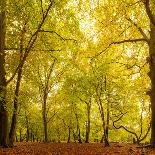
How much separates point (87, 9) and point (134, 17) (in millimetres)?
3408

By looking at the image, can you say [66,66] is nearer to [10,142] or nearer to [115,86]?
[115,86]

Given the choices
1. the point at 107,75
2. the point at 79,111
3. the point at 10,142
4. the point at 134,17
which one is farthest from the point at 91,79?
the point at 79,111

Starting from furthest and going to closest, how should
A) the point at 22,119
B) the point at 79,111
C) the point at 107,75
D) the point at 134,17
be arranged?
the point at 22,119, the point at 79,111, the point at 107,75, the point at 134,17

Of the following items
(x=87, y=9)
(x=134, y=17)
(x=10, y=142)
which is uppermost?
(x=87, y=9)

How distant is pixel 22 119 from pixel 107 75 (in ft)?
166

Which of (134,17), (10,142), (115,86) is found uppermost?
(134,17)

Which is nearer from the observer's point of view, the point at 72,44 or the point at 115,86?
the point at 72,44

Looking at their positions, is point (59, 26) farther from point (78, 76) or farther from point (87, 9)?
point (78, 76)

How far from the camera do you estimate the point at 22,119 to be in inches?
2938

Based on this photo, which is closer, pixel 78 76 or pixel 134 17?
pixel 134 17

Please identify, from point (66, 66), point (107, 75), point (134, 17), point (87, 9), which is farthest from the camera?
point (66, 66)

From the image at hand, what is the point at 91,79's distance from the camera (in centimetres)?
2877

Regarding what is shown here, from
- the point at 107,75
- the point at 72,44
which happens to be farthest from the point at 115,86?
the point at 72,44

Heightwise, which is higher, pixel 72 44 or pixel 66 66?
pixel 66 66
